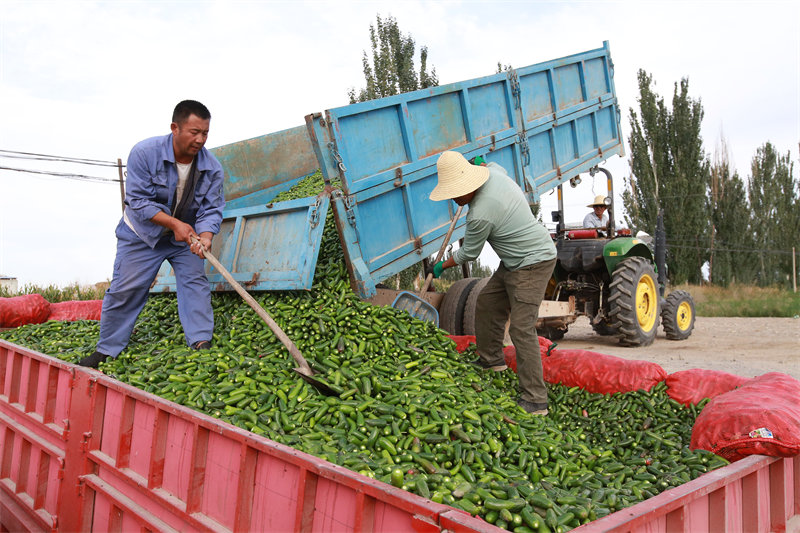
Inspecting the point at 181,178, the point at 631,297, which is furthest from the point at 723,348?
the point at 181,178

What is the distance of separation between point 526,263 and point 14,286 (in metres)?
18.3

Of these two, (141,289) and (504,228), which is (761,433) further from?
(141,289)

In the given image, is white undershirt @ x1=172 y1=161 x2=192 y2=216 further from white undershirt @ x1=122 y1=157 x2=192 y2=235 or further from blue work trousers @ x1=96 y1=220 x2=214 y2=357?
blue work trousers @ x1=96 y1=220 x2=214 y2=357

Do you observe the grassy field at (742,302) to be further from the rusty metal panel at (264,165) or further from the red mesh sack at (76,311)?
the red mesh sack at (76,311)

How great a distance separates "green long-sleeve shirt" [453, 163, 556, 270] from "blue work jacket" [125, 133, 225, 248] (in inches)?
→ 88.4

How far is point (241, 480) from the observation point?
2.48 m

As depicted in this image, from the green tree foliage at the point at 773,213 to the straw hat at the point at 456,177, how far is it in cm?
2883

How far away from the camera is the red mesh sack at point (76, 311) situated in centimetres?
789

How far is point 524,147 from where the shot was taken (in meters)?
7.33

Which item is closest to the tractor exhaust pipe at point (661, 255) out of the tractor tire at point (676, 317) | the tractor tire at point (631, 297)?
the tractor tire at point (676, 317)

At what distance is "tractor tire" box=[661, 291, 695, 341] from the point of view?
11.0 metres

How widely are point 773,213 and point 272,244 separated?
31.6m

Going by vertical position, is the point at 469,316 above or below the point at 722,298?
below

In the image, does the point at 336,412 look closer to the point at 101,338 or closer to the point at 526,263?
the point at 526,263
